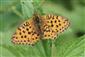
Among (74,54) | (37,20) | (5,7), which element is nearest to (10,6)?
(5,7)

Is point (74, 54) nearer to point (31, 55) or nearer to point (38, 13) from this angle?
point (31, 55)
